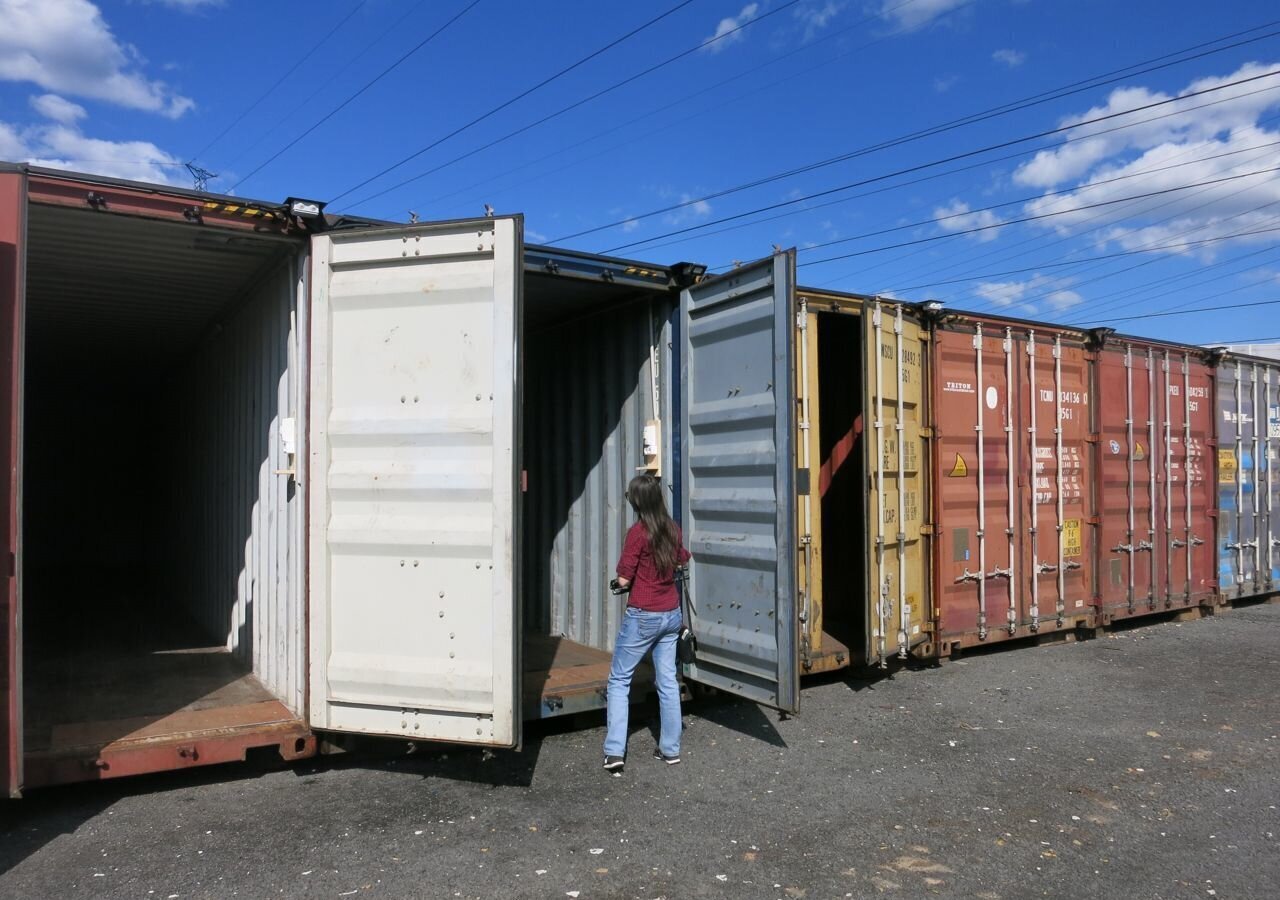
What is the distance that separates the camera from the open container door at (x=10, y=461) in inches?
155

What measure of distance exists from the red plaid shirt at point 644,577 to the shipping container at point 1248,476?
27.3 ft

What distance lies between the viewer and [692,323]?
6117 millimetres

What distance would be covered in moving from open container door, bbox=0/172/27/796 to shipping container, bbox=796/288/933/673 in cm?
474

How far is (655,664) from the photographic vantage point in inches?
210

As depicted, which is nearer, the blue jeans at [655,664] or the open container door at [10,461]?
the open container door at [10,461]

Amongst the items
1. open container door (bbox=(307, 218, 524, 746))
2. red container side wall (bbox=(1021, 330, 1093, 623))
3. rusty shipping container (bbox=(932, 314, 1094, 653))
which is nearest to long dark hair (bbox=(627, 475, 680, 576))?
open container door (bbox=(307, 218, 524, 746))

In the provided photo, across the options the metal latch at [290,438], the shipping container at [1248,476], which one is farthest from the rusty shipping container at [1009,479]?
the metal latch at [290,438]

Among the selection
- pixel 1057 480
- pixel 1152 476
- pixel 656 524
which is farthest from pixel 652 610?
pixel 1152 476

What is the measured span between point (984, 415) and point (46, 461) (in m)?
14.4

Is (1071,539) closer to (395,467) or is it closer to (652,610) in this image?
(652,610)

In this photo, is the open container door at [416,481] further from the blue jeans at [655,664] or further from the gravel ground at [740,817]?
the blue jeans at [655,664]

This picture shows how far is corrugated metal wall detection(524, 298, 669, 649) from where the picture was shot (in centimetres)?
680

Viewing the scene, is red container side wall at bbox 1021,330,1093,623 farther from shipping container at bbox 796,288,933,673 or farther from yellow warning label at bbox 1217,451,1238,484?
yellow warning label at bbox 1217,451,1238,484

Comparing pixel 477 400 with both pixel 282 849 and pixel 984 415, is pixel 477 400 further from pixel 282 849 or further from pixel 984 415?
pixel 984 415
